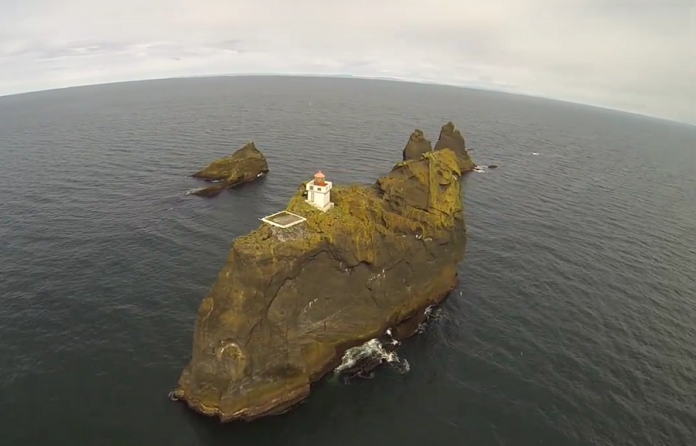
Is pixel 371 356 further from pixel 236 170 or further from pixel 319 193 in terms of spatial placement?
pixel 236 170

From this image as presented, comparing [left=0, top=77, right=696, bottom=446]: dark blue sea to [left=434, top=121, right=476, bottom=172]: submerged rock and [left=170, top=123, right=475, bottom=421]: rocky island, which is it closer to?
[left=170, top=123, right=475, bottom=421]: rocky island

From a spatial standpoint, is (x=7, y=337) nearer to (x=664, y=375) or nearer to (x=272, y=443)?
(x=272, y=443)

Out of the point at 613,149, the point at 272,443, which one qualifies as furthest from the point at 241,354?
the point at 613,149

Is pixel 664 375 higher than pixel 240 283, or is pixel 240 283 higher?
pixel 240 283

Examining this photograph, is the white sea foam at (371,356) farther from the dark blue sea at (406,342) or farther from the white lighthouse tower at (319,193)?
the white lighthouse tower at (319,193)

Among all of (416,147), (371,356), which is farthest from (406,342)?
(416,147)

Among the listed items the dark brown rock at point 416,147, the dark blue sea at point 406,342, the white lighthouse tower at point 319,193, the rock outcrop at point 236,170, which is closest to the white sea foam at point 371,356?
the dark blue sea at point 406,342
